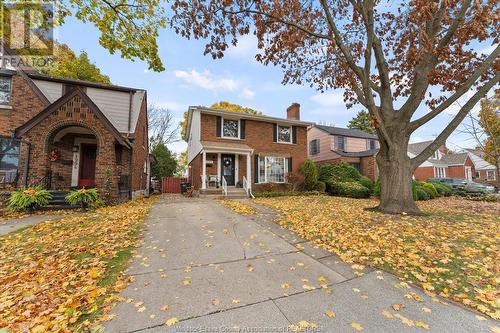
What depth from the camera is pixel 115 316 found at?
244 centimetres

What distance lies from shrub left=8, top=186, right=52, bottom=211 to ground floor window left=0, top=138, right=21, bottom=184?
2840 mm

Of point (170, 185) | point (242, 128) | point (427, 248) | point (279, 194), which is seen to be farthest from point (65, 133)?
point (427, 248)

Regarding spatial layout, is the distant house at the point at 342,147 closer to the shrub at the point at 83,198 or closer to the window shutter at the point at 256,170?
the window shutter at the point at 256,170

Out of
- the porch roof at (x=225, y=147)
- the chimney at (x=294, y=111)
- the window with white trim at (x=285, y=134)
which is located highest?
the chimney at (x=294, y=111)

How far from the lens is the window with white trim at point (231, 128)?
15188mm

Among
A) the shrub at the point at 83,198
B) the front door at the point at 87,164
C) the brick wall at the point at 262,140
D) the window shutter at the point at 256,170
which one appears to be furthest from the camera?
the window shutter at the point at 256,170

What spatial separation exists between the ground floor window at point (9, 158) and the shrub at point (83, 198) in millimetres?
3912

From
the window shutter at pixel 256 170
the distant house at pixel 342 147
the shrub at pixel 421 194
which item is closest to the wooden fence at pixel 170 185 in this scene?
the window shutter at pixel 256 170

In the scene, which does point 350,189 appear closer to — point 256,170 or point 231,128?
point 256,170

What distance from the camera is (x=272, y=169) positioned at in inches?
635

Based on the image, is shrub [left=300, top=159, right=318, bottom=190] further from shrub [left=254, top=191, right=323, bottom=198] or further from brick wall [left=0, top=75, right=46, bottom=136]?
brick wall [left=0, top=75, right=46, bottom=136]

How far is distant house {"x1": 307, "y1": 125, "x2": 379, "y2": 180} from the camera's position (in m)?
20.4

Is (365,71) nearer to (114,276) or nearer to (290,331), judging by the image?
(290,331)

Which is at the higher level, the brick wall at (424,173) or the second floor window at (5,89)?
the second floor window at (5,89)
